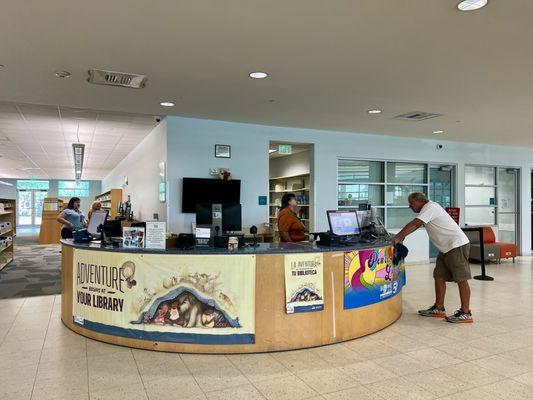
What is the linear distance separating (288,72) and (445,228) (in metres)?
2.53

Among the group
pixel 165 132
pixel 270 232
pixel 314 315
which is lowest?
pixel 314 315

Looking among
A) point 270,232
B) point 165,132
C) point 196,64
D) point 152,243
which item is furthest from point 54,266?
point 196,64

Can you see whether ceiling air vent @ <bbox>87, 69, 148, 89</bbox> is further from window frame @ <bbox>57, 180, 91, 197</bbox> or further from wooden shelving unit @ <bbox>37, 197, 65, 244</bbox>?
window frame @ <bbox>57, 180, 91, 197</bbox>

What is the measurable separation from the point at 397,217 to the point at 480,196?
2.75 meters

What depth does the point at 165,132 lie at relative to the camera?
662 cm

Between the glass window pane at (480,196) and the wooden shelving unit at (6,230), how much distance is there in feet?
35.0

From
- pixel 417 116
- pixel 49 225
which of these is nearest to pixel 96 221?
pixel 417 116

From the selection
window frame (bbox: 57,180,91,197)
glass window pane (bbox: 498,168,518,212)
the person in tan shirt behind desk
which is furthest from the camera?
window frame (bbox: 57,180,91,197)

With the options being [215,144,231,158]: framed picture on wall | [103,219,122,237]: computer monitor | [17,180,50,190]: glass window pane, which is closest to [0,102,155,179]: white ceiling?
[215,144,231,158]: framed picture on wall

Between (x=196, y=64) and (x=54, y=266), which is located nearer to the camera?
(x=196, y=64)

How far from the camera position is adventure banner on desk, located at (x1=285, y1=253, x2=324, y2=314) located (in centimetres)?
368

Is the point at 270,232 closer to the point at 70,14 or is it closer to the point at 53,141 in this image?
the point at 70,14

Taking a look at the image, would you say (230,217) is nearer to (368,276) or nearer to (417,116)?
(368,276)

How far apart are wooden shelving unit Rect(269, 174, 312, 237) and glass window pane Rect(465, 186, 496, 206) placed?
4071 millimetres
